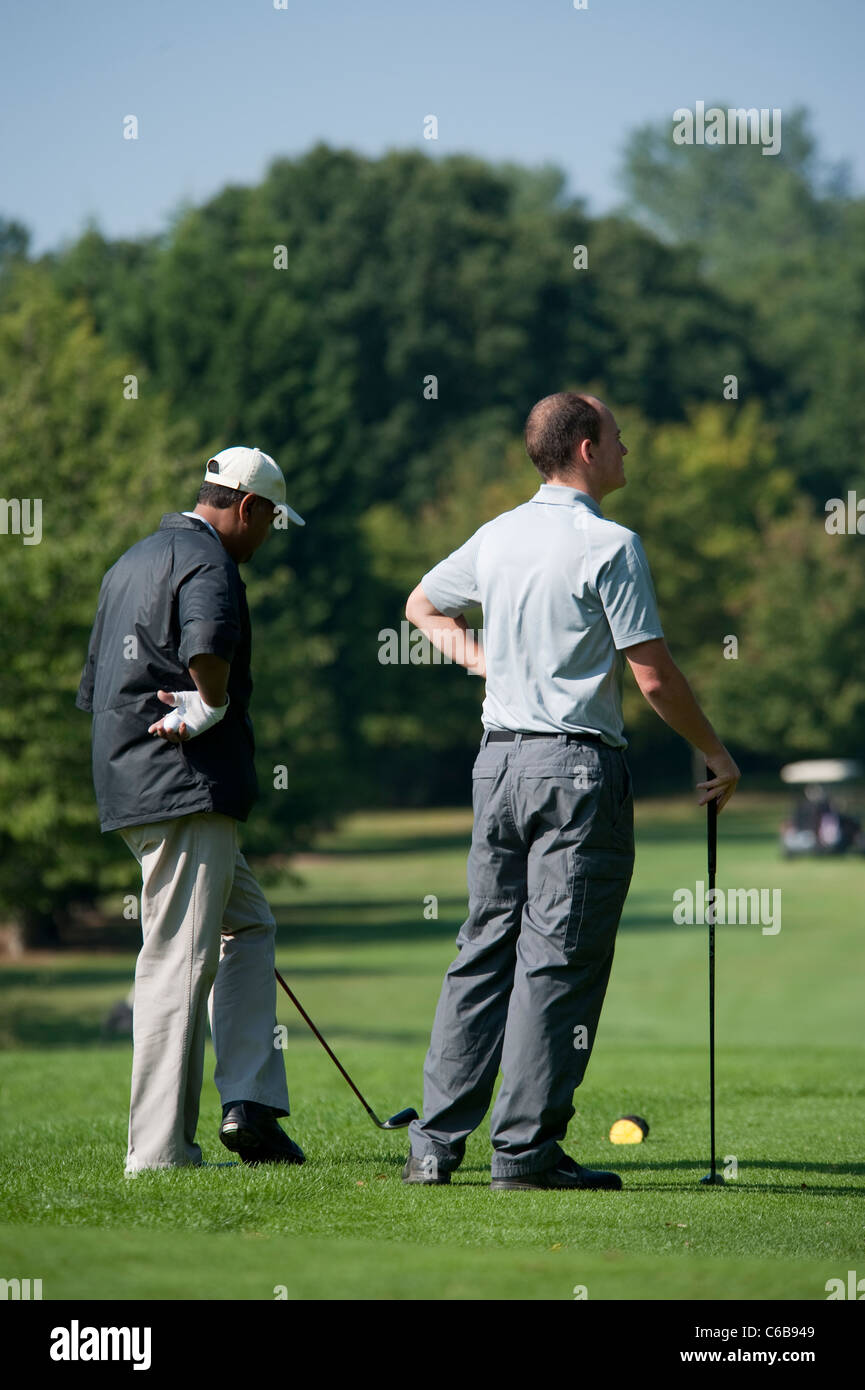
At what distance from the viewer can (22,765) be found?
79.5ft

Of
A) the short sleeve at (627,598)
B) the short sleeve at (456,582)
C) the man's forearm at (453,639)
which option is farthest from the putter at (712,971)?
the short sleeve at (456,582)


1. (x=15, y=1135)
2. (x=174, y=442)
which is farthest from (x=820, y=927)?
(x=15, y=1135)

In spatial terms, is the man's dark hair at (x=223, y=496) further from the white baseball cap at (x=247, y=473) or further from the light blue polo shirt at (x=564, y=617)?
the light blue polo shirt at (x=564, y=617)

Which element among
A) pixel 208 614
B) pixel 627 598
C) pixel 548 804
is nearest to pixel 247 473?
pixel 208 614

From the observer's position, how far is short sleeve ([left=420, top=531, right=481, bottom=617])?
5.53m

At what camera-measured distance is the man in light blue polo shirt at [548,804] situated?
16.7ft

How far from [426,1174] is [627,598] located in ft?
5.92

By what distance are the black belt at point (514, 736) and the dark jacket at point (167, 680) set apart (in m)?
0.75

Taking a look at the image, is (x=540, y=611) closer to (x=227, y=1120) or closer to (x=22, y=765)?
(x=227, y=1120)

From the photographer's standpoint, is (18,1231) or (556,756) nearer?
(18,1231)

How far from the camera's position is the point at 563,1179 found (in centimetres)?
518

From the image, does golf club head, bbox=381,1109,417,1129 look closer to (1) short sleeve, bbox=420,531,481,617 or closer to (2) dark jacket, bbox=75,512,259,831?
(2) dark jacket, bbox=75,512,259,831

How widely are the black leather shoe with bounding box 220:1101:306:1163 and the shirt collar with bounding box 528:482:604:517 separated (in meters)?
2.10
